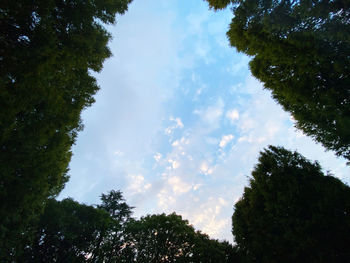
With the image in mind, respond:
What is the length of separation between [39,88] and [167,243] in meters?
18.7

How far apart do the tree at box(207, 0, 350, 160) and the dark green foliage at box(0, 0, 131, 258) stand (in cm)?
651

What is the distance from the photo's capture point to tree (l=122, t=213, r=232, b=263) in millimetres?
16391

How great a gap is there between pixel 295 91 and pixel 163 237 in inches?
727

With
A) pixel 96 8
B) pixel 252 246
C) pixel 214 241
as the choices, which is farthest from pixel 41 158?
pixel 214 241

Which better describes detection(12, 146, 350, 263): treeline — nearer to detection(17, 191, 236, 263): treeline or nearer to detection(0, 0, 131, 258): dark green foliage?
detection(17, 191, 236, 263): treeline

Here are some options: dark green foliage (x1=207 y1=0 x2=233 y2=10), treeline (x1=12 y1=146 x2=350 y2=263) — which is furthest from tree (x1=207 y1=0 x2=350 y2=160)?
treeline (x1=12 y1=146 x2=350 y2=263)

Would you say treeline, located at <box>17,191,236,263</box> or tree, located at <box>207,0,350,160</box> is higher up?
tree, located at <box>207,0,350,160</box>

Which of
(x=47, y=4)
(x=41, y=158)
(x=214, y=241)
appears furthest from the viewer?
(x=214, y=241)

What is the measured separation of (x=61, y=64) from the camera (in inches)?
240

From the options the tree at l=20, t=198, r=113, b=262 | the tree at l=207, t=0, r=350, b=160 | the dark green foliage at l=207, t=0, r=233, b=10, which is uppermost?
the dark green foliage at l=207, t=0, r=233, b=10

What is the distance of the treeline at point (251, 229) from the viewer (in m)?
8.66

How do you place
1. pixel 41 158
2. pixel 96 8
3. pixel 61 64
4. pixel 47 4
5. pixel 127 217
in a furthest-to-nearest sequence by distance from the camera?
1. pixel 127 217
2. pixel 96 8
3. pixel 41 158
4. pixel 61 64
5. pixel 47 4

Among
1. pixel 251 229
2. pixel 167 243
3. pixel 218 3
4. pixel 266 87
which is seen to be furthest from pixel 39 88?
pixel 167 243

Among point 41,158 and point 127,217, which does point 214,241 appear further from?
point 41,158
